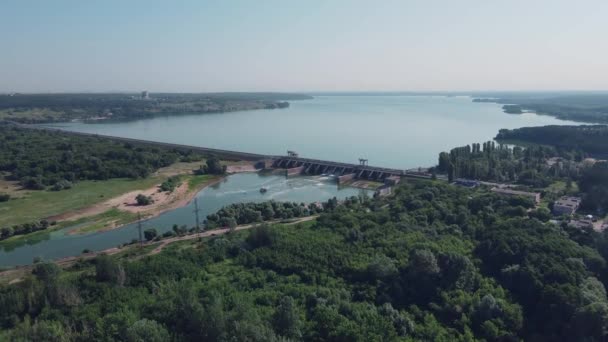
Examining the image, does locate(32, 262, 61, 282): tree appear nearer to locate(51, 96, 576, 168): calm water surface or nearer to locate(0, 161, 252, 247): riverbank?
locate(0, 161, 252, 247): riverbank

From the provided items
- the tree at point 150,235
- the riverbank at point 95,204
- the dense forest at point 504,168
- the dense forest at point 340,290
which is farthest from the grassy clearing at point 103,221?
the dense forest at point 504,168

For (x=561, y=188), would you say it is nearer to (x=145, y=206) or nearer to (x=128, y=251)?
(x=128, y=251)

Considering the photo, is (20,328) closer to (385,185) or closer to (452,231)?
(452,231)

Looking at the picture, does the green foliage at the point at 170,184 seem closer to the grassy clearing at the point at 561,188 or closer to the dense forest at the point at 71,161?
the dense forest at the point at 71,161

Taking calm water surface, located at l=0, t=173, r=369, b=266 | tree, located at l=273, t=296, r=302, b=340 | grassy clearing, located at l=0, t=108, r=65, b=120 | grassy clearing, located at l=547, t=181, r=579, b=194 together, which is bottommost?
calm water surface, located at l=0, t=173, r=369, b=266

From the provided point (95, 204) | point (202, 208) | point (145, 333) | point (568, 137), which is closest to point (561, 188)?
point (202, 208)

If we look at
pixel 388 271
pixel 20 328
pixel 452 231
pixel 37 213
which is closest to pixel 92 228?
pixel 37 213

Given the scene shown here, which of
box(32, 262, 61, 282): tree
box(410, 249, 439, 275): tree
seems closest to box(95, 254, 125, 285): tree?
box(32, 262, 61, 282): tree
